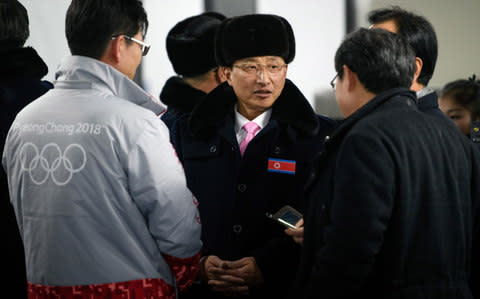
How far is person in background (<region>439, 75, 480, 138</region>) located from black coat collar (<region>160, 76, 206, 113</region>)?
1.58 m

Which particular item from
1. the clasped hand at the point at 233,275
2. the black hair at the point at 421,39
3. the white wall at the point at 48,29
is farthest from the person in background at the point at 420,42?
the white wall at the point at 48,29

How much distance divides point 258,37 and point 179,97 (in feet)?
2.05

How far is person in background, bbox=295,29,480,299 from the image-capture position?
105 cm

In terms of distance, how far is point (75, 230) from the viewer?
3.86 feet

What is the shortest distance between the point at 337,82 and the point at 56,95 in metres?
0.75

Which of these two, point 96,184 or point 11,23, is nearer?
point 96,184

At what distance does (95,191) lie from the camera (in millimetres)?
1165

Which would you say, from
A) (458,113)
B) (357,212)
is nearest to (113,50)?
(357,212)

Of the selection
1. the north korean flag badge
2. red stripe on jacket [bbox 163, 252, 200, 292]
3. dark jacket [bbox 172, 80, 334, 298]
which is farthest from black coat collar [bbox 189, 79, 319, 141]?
→ red stripe on jacket [bbox 163, 252, 200, 292]

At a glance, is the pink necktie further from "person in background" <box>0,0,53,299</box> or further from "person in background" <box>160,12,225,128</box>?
"person in background" <box>0,0,53,299</box>

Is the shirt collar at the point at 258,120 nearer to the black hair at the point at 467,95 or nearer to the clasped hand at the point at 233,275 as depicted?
the clasped hand at the point at 233,275

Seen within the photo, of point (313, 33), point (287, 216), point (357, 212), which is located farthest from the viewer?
point (313, 33)

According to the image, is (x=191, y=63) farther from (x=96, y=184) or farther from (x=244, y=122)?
(x=96, y=184)

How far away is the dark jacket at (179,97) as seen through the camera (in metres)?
2.11
